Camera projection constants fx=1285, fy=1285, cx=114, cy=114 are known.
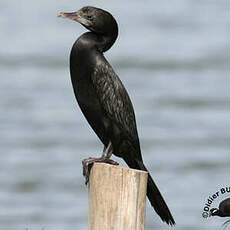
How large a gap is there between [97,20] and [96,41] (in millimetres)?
158

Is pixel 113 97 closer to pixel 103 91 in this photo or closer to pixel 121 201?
pixel 103 91

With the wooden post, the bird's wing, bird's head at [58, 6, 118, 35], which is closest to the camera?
the wooden post

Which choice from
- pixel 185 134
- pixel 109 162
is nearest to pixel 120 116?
pixel 109 162

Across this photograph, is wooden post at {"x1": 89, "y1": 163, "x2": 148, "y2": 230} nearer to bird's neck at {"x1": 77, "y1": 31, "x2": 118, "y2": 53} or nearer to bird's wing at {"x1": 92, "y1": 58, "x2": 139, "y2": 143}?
bird's wing at {"x1": 92, "y1": 58, "x2": 139, "y2": 143}

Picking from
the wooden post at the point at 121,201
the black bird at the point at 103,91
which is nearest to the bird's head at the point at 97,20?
the black bird at the point at 103,91

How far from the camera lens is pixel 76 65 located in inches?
322

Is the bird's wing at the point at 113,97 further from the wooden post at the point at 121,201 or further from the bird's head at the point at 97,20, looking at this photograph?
the wooden post at the point at 121,201

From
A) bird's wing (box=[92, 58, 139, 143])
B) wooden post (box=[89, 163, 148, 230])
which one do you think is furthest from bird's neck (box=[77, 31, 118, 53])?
wooden post (box=[89, 163, 148, 230])

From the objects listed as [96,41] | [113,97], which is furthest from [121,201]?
[96,41]

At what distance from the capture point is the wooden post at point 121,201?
7035mm

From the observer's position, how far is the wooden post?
7.04m

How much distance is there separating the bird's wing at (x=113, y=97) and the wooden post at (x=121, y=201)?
1.17 meters

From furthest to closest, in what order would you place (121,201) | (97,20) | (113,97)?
(113,97) < (97,20) < (121,201)

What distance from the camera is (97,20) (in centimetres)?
810
